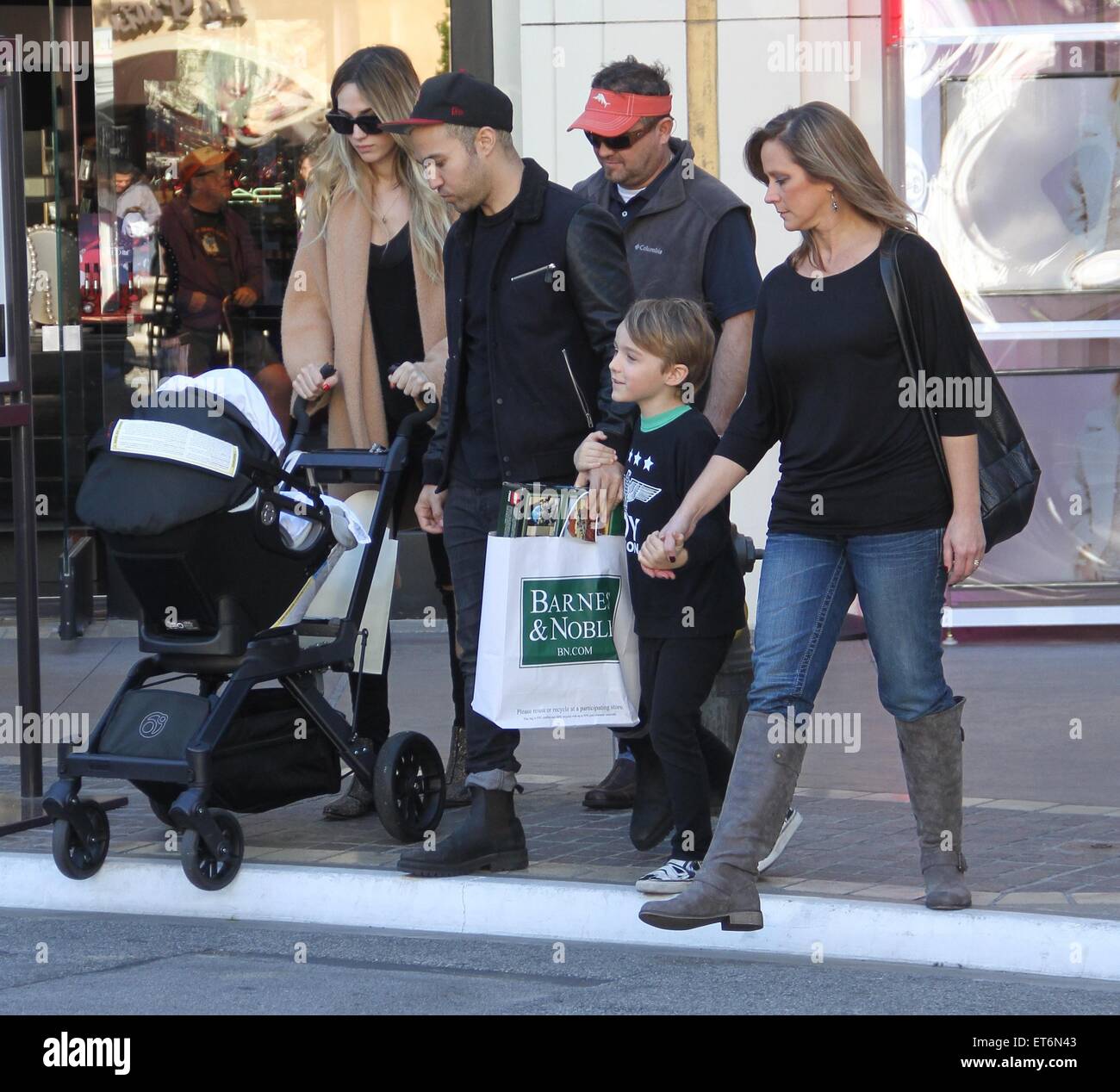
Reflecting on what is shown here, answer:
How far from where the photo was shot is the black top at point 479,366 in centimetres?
557

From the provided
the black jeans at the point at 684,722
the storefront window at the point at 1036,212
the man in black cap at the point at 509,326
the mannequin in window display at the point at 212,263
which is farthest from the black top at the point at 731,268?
the mannequin in window display at the point at 212,263

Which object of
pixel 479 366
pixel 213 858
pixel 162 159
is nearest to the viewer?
pixel 213 858

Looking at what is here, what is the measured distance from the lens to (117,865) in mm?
5781

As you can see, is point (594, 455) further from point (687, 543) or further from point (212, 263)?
point (212, 263)

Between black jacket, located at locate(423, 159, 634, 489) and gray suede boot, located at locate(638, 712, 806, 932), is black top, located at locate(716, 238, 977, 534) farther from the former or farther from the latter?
black jacket, located at locate(423, 159, 634, 489)

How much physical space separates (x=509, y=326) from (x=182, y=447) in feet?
3.12

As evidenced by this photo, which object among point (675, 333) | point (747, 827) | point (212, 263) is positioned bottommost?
→ point (747, 827)

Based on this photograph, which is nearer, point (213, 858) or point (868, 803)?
point (213, 858)

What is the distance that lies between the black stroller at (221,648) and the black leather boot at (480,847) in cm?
31

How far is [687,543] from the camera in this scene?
17.0 ft

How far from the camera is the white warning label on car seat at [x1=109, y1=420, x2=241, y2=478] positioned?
535 centimetres

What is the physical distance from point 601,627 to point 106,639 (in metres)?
5.41

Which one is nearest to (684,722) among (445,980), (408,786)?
(445,980)
